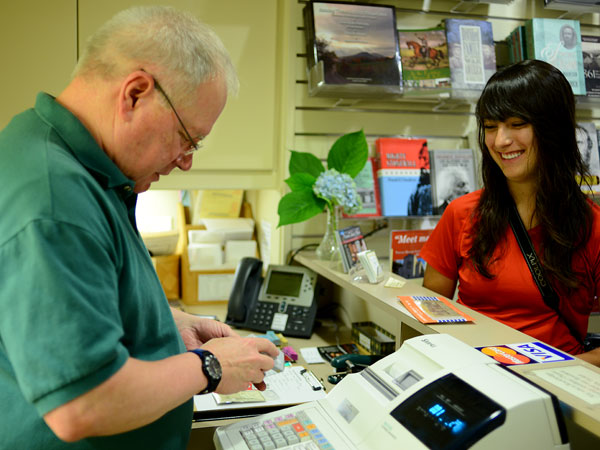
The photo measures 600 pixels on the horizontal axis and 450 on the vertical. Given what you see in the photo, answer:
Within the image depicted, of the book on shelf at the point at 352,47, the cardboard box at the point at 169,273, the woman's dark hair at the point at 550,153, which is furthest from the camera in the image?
the cardboard box at the point at 169,273

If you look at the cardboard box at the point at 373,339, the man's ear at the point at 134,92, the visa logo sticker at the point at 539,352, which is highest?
the man's ear at the point at 134,92

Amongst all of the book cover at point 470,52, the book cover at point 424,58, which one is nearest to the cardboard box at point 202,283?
the book cover at point 424,58

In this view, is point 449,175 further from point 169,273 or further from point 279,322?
point 169,273

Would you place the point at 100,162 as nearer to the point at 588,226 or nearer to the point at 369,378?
the point at 369,378

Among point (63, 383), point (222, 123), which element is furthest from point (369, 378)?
point (222, 123)

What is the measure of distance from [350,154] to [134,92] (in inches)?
55.3

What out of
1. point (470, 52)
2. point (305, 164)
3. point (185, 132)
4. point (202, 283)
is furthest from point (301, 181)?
point (185, 132)

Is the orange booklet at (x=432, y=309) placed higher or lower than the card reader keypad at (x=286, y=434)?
higher

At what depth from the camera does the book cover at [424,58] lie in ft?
7.66

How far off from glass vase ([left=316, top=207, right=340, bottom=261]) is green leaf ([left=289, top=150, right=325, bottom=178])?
19 centimetres

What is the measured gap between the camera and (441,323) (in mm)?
1343

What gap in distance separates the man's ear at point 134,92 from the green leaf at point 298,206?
1233 millimetres

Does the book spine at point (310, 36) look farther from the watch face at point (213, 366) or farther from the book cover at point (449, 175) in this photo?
the watch face at point (213, 366)

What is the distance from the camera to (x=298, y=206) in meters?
2.11
